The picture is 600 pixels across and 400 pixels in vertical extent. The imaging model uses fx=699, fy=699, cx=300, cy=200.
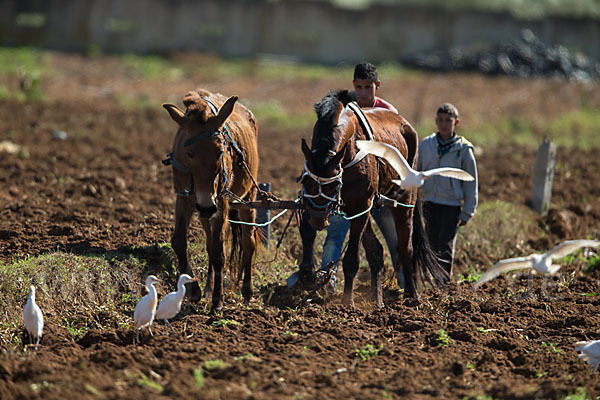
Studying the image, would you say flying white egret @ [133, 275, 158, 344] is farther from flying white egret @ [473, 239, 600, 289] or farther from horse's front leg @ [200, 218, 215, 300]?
flying white egret @ [473, 239, 600, 289]

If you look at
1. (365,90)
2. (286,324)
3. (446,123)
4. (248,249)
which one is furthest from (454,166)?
(286,324)

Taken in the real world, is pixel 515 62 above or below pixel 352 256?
above

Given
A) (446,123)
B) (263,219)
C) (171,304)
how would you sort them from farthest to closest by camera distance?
1. (263,219)
2. (446,123)
3. (171,304)

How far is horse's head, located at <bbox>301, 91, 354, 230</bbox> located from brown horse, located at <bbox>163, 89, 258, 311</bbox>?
0.76 m

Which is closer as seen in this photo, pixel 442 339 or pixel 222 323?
pixel 442 339

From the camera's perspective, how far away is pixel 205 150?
595 cm

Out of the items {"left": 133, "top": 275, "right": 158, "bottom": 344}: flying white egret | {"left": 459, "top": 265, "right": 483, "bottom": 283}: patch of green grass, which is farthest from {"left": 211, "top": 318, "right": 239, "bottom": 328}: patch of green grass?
{"left": 459, "top": 265, "right": 483, "bottom": 283}: patch of green grass

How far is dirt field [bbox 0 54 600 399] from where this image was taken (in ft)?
15.4

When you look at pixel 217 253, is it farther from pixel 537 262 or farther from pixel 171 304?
pixel 537 262

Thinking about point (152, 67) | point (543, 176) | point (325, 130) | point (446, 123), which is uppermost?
point (152, 67)

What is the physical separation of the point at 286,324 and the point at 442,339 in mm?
1335

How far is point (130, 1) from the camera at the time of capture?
1136 inches

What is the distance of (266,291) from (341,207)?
1.51 metres

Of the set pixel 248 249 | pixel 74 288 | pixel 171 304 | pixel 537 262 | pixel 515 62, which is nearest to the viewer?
pixel 537 262
